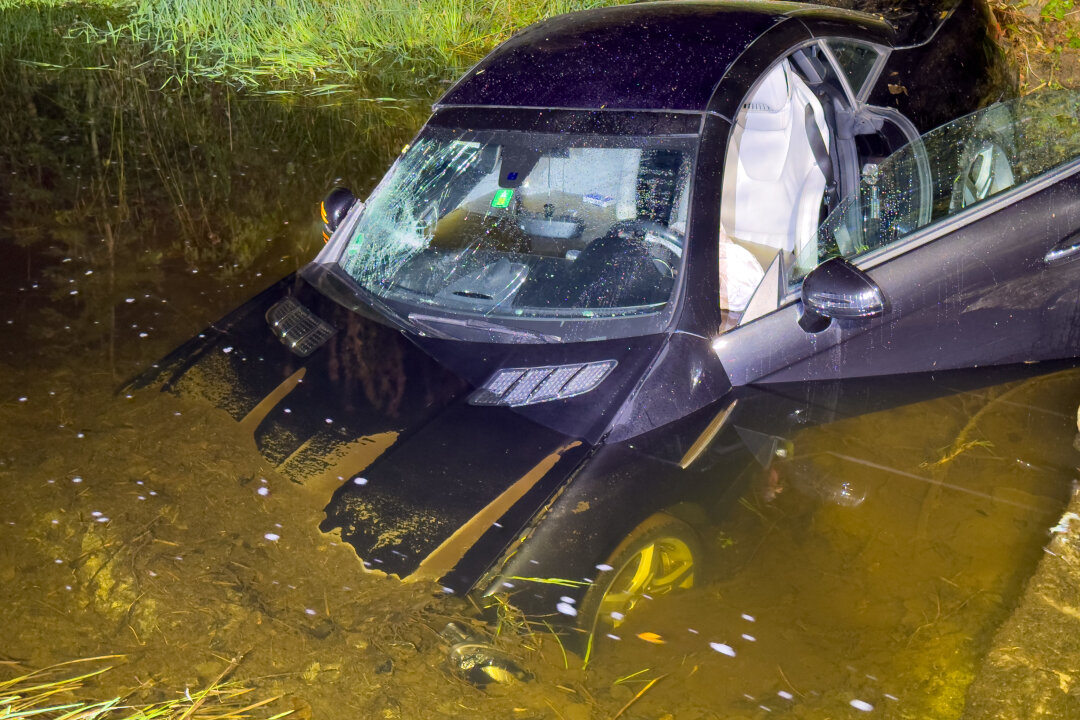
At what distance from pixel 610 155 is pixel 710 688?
1.67 m

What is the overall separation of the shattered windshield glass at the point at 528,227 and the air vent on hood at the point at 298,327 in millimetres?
216

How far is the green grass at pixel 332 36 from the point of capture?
993 cm

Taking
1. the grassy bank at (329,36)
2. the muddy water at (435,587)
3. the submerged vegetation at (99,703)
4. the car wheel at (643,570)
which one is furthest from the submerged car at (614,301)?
the grassy bank at (329,36)

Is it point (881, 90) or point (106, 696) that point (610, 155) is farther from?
point (106, 696)

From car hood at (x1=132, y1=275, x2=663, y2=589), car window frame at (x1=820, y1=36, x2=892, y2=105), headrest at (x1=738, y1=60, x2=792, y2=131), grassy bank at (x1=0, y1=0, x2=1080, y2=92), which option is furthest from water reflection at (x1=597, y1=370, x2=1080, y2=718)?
grassy bank at (x1=0, y1=0, x2=1080, y2=92)

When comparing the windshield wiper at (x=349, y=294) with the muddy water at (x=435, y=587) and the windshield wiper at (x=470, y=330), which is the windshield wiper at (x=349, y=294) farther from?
the muddy water at (x=435, y=587)

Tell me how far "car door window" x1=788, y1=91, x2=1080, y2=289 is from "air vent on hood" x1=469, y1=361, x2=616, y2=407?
84 centimetres

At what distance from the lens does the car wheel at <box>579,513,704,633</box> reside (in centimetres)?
240

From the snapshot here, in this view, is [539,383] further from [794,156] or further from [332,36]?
[332,36]

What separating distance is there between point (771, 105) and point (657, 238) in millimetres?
1072

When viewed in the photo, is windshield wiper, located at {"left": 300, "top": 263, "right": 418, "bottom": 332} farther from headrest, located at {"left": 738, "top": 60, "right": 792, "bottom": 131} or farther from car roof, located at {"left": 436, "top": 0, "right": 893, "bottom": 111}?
headrest, located at {"left": 738, "top": 60, "right": 792, "bottom": 131}

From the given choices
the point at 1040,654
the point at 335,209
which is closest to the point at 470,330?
the point at 335,209

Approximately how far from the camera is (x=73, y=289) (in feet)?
15.4

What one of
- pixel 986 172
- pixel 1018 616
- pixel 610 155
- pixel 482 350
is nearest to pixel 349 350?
pixel 482 350
